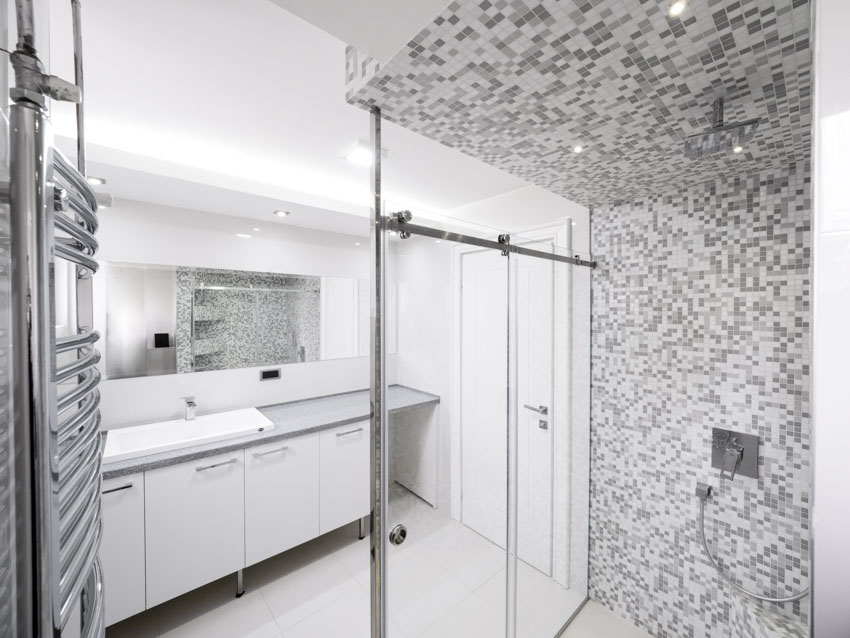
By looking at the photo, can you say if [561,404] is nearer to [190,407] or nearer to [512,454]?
[512,454]

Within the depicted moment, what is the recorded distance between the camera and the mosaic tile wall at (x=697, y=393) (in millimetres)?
1320

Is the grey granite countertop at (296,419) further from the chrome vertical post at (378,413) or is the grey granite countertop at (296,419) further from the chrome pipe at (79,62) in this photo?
the chrome pipe at (79,62)

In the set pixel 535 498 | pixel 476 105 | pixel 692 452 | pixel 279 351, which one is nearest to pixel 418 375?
pixel 476 105

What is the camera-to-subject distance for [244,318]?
101 inches

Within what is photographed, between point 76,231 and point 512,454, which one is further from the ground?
point 76,231

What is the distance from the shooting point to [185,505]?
181 cm

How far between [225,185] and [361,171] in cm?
79

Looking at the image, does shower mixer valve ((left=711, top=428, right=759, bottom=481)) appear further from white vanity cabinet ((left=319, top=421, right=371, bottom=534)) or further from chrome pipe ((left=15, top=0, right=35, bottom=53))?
chrome pipe ((left=15, top=0, right=35, bottom=53))

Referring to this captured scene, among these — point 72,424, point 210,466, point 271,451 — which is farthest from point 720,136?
point 210,466

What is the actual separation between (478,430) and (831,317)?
1170 millimetres

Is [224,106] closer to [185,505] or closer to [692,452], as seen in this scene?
[185,505]

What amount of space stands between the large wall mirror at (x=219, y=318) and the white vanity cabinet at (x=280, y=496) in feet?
2.56

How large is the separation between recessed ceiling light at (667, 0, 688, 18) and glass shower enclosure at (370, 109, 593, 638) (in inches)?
26.8

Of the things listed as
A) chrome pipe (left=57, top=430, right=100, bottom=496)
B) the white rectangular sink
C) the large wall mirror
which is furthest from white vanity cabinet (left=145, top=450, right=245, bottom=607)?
chrome pipe (left=57, top=430, right=100, bottom=496)
